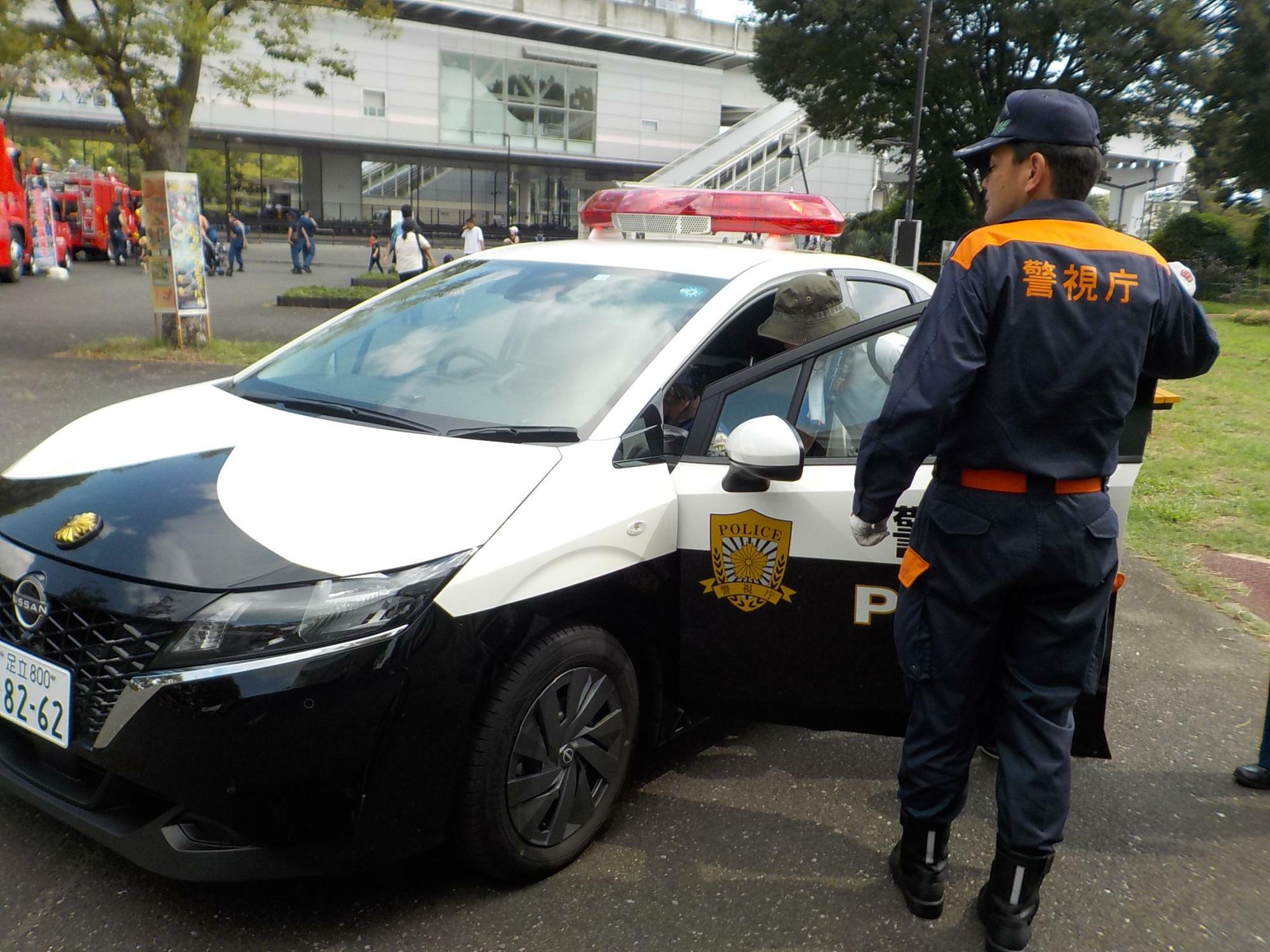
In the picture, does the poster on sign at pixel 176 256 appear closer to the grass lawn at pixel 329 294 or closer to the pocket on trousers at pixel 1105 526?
the grass lawn at pixel 329 294

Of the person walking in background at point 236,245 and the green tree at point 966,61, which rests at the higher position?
the green tree at point 966,61

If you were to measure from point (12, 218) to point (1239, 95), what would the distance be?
112 ft

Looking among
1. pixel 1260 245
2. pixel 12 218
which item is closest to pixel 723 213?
pixel 12 218

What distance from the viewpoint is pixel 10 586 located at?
2.58m

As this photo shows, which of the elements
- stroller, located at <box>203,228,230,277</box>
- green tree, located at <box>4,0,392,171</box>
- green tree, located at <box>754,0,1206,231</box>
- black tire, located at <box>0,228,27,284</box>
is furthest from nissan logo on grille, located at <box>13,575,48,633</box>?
green tree, located at <box>754,0,1206,231</box>

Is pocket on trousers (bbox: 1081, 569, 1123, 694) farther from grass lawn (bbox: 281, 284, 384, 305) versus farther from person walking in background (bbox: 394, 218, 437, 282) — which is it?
grass lawn (bbox: 281, 284, 384, 305)

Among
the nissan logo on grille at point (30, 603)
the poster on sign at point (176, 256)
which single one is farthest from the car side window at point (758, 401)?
the poster on sign at point (176, 256)

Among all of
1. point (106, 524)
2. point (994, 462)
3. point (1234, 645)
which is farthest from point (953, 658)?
point (1234, 645)

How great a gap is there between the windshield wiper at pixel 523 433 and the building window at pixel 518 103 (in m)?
54.5

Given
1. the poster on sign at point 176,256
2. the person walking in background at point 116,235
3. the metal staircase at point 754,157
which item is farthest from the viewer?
the metal staircase at point 754,157

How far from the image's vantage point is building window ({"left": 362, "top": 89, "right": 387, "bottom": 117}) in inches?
2068

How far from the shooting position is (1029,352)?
2.43 metres

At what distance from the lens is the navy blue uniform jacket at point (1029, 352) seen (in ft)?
7.95

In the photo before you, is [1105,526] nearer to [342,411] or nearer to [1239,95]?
[342,411]
